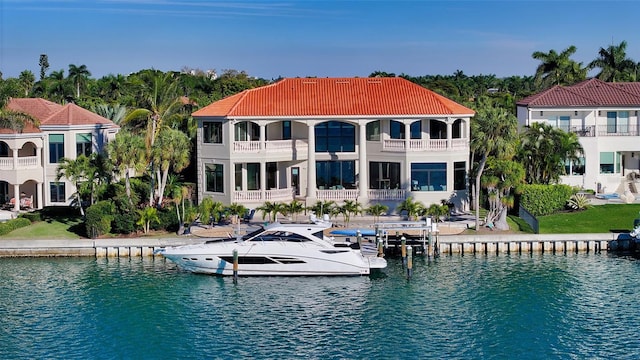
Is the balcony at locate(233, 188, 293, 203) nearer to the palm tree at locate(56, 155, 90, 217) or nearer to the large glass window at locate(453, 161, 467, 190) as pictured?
the palm tree at locate(56, 155, 90, 217)

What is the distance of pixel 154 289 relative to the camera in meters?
49.3

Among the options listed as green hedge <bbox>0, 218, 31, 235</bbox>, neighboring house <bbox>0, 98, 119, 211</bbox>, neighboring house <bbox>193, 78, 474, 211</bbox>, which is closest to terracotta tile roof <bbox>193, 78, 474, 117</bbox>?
neighboring house <bbox>193, 78, 474, 211</bbox>

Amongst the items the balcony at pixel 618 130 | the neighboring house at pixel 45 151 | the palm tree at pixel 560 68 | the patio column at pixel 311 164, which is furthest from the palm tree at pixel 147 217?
the palm tree at pixel 560 68

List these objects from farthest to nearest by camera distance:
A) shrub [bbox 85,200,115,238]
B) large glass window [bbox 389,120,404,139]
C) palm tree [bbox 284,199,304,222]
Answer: large glass window [bbox 389,120,404,139] → palm tree [bbox 284,199,304,222] → shrub [bbox 85,200,115,238]

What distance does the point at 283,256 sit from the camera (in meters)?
51.3

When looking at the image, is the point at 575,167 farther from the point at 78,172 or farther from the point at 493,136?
the point at 78,172

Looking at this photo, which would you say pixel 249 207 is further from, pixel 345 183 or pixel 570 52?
pixel 570 52

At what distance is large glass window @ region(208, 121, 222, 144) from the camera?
63.9m

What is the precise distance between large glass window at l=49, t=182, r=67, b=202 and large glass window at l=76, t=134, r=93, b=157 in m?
2.45

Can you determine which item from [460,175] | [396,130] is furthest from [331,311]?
[396,130]

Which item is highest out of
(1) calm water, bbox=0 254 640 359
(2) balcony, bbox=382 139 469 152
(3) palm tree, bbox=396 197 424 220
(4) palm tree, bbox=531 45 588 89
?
(4) palm tree, bbox=531 45 588 89

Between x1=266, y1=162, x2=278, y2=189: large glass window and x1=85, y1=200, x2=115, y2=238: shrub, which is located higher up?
x1=266, y1=162, x2=278, y2=189: large glass window

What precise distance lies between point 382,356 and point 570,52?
56.7 metres

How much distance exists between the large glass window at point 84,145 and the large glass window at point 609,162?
113 ft
